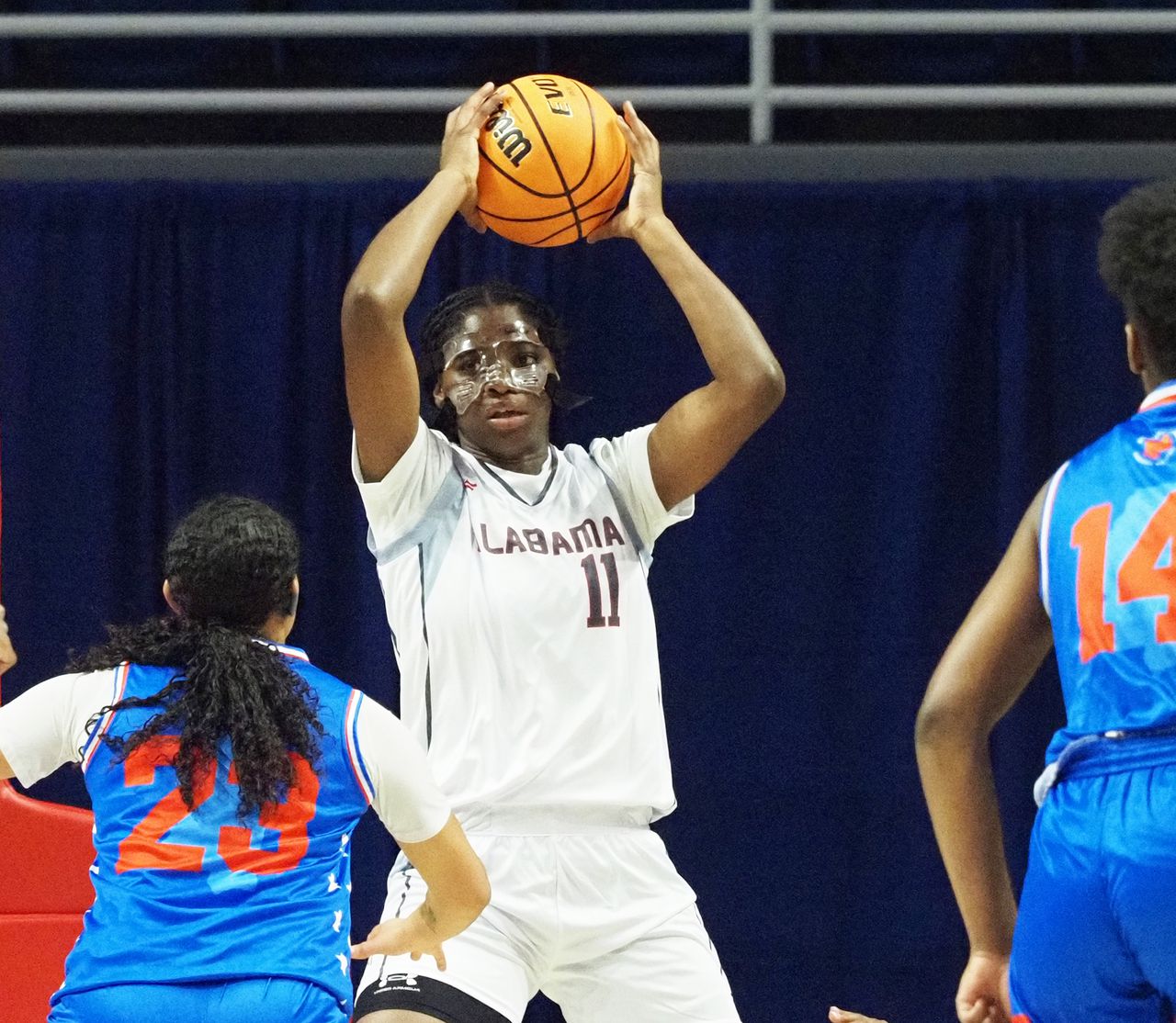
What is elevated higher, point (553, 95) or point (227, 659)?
point (553, 95)

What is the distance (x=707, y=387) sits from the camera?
3332mm

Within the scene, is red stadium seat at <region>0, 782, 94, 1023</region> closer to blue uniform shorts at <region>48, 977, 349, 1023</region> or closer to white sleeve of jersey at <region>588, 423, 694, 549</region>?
white sleeve of jersey at <region>588, 423, 694, 549</region>

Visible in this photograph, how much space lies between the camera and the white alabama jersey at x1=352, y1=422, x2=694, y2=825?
3125mm

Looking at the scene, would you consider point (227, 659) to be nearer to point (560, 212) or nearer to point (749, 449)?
point (560, 212)

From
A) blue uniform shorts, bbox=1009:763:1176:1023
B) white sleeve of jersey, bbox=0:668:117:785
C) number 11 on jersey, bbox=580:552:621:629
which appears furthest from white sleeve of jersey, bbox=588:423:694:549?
blue uniform shorts, bbox=1009:763:1176:1023

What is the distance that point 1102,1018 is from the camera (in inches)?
75.1

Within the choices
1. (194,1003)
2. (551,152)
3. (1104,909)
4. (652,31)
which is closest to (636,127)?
(551,152)

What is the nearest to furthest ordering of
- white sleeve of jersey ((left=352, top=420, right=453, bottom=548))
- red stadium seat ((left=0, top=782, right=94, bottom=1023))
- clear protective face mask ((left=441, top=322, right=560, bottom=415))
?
white sleeve of jersey ((left=352, top=420, right=453, bottom=548)) < clear protective face mask ((left=441, top=322, right=560, bottom=415)) < red stadium seat ((left=0, top=782, right=94, bottom=1023))

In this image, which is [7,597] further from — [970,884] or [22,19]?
[970,884]

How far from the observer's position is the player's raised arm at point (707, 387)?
3.37 m

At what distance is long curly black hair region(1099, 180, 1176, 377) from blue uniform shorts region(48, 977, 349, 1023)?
1.52 metres

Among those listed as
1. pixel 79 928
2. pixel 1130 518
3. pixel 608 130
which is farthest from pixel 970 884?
pixel 79 928

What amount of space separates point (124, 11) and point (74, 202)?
89 centimetres

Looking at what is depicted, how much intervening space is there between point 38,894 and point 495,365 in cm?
195
